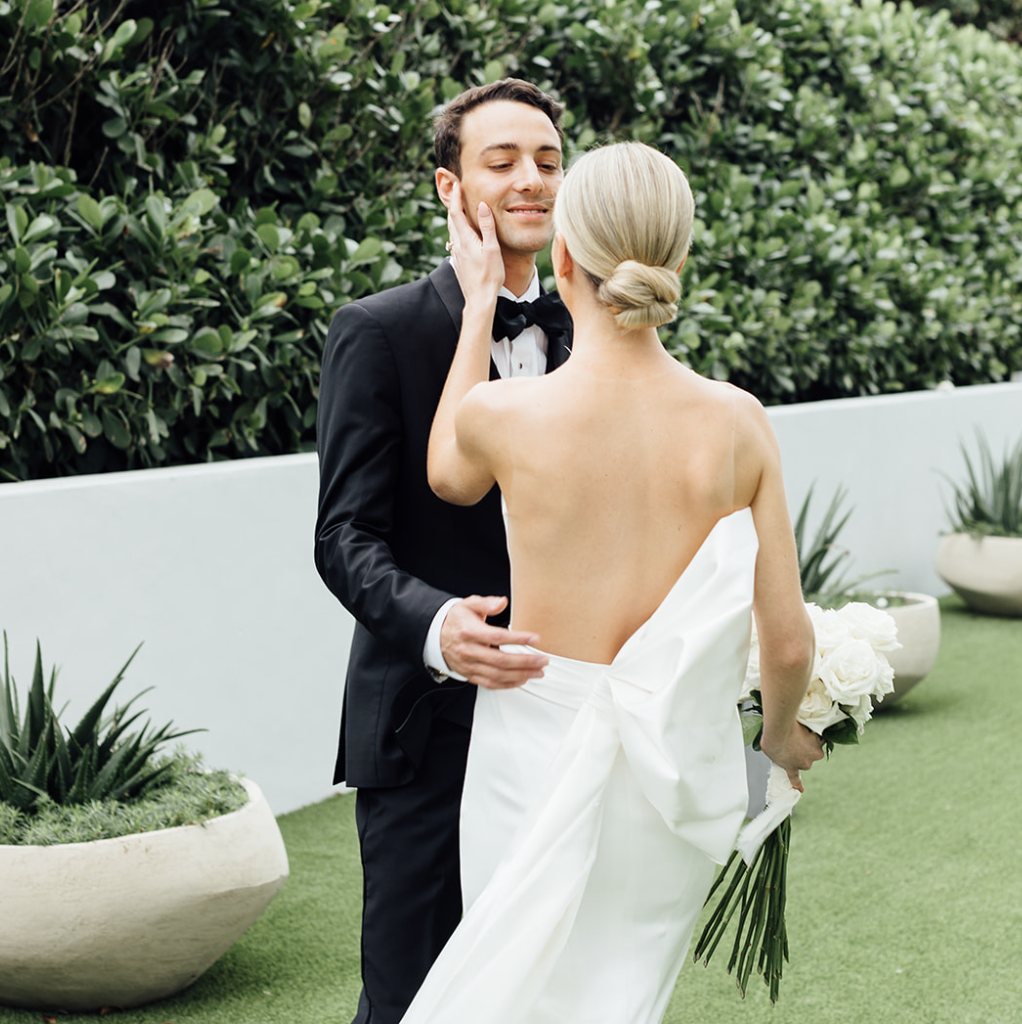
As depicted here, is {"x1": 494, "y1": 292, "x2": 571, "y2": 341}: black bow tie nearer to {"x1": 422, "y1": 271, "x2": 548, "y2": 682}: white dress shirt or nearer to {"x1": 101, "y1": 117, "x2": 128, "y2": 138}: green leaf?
{"x1": 422, "y1": 271, "x2": 548, "y2": 682}: white dress shirt

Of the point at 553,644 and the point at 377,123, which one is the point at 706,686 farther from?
the point at 377,123

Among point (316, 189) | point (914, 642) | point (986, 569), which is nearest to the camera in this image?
point (316, 189)

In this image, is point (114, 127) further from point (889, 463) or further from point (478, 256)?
point (889, 463)

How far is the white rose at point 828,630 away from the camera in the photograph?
2232mm

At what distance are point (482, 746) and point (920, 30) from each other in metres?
8.87

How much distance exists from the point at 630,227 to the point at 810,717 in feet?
3.03

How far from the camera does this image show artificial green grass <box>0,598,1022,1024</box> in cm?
326

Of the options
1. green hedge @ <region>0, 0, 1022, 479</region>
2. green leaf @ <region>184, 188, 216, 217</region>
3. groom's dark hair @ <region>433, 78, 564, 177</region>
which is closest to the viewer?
groom's dark hair @ <region>433, 78, 564, 177</region>

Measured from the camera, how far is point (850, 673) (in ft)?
7.13

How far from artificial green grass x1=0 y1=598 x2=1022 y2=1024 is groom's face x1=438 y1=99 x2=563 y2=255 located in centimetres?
207

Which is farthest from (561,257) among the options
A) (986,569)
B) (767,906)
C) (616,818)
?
(986,569)

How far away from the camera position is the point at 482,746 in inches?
78.6

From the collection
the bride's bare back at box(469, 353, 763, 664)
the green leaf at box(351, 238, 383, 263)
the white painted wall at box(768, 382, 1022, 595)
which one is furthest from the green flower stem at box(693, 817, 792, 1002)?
the white painted wall at box(768, 382, 1022, 595)

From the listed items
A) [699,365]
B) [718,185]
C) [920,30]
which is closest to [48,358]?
[699,365]
